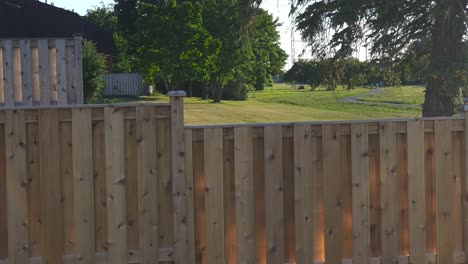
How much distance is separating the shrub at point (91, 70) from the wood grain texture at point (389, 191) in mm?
19803

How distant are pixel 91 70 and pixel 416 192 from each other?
830 inches

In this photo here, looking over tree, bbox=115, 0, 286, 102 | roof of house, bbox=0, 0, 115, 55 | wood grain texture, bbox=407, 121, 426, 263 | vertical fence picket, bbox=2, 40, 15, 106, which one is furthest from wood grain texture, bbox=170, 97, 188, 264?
tree, bbox=115, 0, 286, 102

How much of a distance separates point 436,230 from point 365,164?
0.86 metres

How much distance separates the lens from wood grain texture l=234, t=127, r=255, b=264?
4621 millimetres

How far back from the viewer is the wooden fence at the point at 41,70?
783cm

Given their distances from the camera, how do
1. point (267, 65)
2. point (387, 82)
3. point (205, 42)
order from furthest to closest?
point (267, 65)
point (205, 42)
point (387, 82)

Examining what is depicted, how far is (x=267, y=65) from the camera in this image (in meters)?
53.5

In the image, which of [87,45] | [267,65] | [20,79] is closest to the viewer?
[20,79]

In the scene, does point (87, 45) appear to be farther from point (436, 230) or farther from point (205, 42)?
point (436, 230)

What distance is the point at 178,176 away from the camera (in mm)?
4543

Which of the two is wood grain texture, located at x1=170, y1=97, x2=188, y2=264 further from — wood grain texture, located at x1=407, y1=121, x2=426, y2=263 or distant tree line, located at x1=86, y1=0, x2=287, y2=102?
distant tree line, located at x1=86, y1=0, x2=287, y2=102

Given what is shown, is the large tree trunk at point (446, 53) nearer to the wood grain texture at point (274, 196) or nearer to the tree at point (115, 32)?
the wood grain texture at point (274, 196)

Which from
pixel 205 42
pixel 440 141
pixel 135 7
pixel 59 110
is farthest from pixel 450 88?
pixel 135 7

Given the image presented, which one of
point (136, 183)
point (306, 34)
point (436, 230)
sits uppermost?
point (306, 34)
